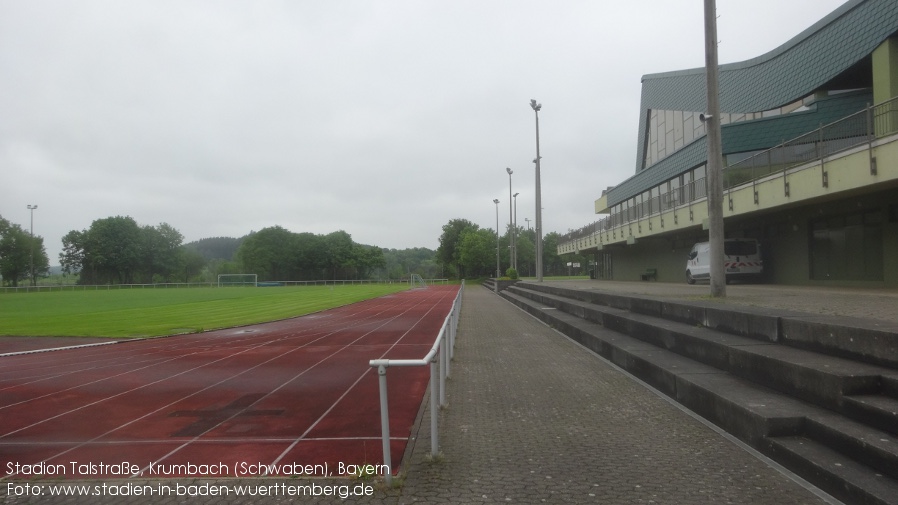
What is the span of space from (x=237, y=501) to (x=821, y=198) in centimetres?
1559

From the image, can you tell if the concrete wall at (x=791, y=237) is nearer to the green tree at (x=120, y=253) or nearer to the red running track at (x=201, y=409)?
the red running track at (x=201, y=409)

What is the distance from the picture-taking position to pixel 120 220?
9550cm

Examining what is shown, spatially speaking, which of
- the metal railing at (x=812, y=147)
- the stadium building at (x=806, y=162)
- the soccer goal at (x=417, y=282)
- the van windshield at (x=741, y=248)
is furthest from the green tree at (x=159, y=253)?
the van windshield at (x=741, y=248)

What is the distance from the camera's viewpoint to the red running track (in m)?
5.09

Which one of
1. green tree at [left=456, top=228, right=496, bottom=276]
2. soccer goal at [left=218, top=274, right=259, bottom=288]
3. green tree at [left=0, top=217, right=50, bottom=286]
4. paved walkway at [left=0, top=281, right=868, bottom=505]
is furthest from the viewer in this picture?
soccer goal at [left=218, top=274, right=259, bottom=288]

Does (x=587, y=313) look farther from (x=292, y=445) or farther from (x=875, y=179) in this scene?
(x=292, y=445)

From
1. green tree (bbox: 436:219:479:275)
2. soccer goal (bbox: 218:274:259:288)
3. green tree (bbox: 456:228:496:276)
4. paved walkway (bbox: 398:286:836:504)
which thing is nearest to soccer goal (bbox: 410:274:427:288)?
green tree (bbox: 456:228:496:276)

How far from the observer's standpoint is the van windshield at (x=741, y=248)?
19594mm

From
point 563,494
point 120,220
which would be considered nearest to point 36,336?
point 563,494

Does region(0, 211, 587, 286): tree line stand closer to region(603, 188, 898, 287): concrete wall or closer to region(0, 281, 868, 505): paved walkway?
region(603, 188, 898, 287): concrete wall

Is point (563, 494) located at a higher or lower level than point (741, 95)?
lower

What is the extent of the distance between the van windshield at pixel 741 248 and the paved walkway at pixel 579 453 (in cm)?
1382

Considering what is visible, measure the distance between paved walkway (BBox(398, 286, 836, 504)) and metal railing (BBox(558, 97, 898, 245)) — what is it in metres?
8.58

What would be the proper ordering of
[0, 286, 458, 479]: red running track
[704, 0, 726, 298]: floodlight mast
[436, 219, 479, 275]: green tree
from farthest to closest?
[436, 219, 479, 275]: green tree, [704, 0, 726, 298]: floodlight mast, [0, 286, 458, 479]: red running track
